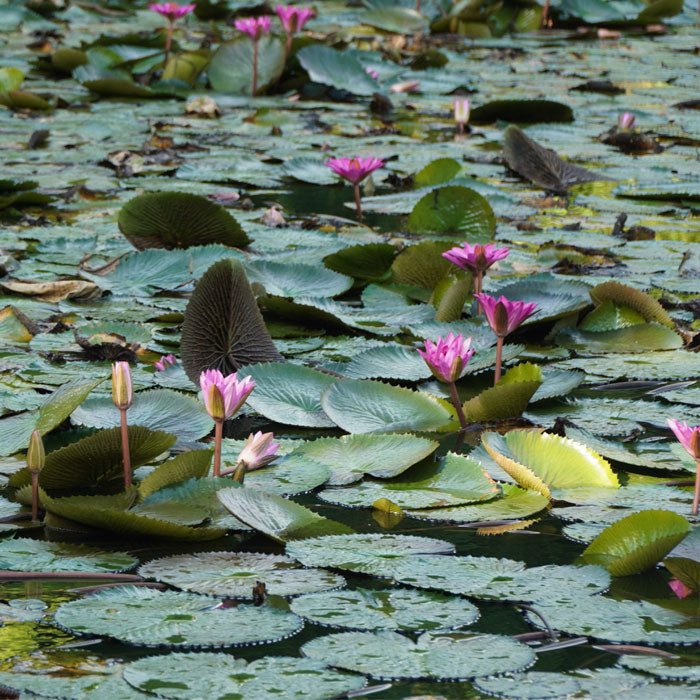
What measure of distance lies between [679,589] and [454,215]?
79.6 inches

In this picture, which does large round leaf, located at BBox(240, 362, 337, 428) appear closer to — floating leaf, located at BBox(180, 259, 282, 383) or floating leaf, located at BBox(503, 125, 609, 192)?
floating leaf, located at BBox(180, 259, 282, 383)

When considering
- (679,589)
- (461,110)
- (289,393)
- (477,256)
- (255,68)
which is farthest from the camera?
(255,68)

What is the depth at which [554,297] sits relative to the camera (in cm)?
252

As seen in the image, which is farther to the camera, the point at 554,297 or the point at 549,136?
the point at 549,136

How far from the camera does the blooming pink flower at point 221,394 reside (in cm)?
154

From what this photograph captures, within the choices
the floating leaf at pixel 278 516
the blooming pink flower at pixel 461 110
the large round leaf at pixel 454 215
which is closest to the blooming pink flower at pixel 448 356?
the floating leaf at pixel 278 516

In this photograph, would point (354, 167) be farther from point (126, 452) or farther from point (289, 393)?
point (126, 452)

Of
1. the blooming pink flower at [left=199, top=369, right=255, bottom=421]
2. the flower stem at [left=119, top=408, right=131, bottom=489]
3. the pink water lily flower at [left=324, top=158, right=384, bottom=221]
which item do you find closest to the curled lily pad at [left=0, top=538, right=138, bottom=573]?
the flower stem at [left=119, top=408, right=131, bottom=489]

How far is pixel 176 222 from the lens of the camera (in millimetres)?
3006

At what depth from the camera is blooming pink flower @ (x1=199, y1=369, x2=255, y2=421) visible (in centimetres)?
154

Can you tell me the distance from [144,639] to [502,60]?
644 centimetres

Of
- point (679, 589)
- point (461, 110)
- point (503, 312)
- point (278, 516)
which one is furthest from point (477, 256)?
point (461, 110)

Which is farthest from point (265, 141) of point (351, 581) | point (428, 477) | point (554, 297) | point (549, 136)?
point (351, 581)

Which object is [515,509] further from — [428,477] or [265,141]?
[265,141]
